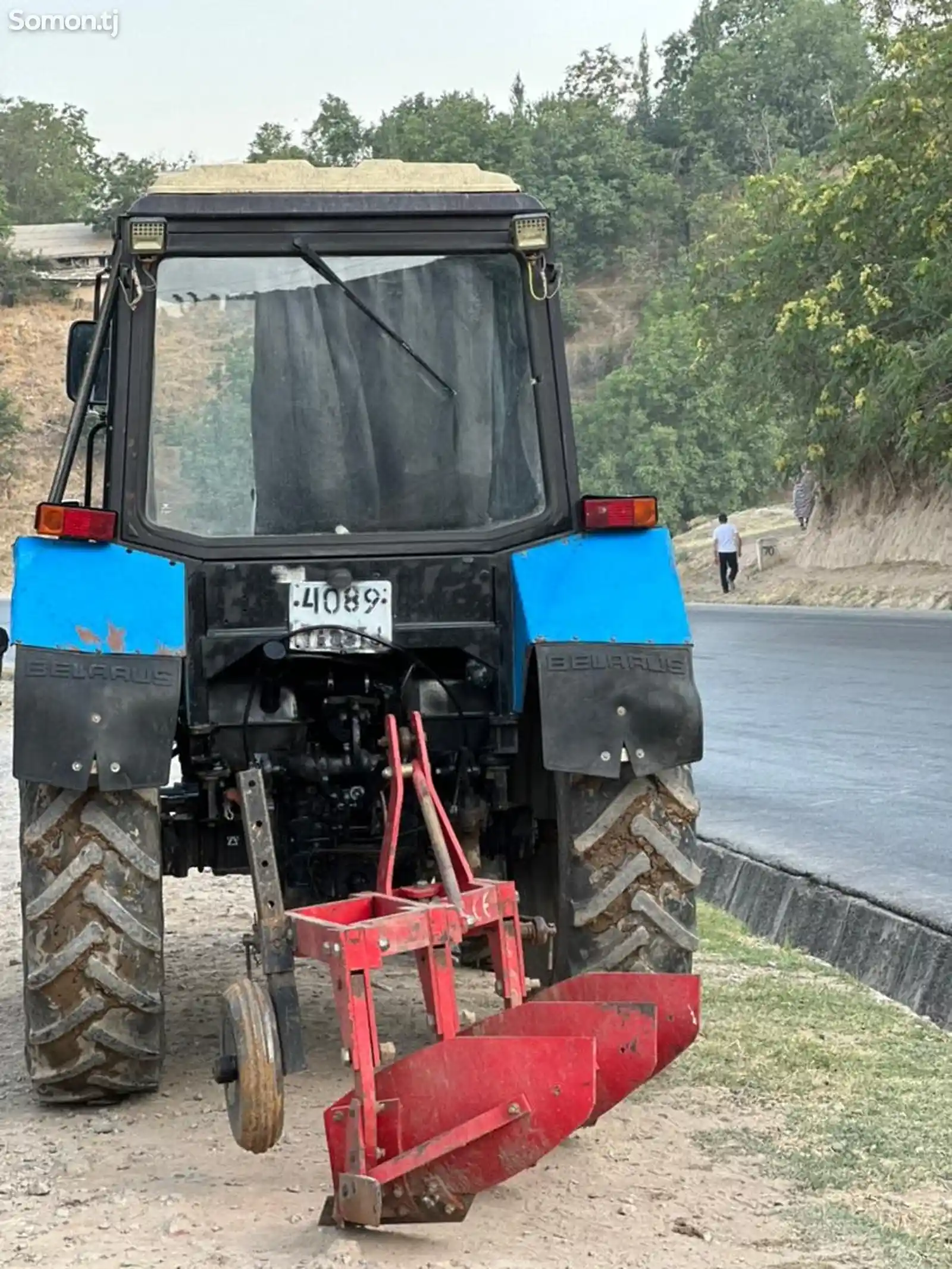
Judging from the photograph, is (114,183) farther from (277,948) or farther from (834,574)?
(277,948)

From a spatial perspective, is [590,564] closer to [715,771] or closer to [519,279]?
[519,279]

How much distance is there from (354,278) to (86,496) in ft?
4.98

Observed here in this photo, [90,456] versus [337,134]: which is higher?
[337,134]

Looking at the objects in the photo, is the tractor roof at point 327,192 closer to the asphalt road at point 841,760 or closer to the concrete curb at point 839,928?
the concrete curb at point 839,928

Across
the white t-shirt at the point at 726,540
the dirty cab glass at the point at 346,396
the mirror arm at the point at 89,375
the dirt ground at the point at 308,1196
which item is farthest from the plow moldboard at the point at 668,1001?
the white t-shirt at the point at 726,540

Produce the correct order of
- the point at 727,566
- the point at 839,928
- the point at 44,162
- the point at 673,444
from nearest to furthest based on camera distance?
the point at 839,928, the point at 727,566, the point at 673,444, the point at 44,162

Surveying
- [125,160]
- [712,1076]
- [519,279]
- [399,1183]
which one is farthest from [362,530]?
[125,160]

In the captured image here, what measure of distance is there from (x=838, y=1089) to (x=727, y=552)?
37.5m

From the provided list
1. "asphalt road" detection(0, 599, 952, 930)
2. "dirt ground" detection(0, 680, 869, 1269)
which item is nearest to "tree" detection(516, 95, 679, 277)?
"asphalt road" detection(0, 599, 952, 930)

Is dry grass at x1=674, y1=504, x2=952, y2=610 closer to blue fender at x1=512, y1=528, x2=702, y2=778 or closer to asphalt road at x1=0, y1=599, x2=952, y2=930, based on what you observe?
asphalt road at x1=0, y1=599, x2=952, y2=930

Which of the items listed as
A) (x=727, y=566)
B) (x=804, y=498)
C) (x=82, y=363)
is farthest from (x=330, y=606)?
(x=804, y=498)

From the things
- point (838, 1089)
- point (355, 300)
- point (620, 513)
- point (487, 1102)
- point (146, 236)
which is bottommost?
point (838, 1089)

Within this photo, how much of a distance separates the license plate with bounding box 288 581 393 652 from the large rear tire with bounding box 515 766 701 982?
709 mm

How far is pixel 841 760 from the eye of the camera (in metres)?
13.4
